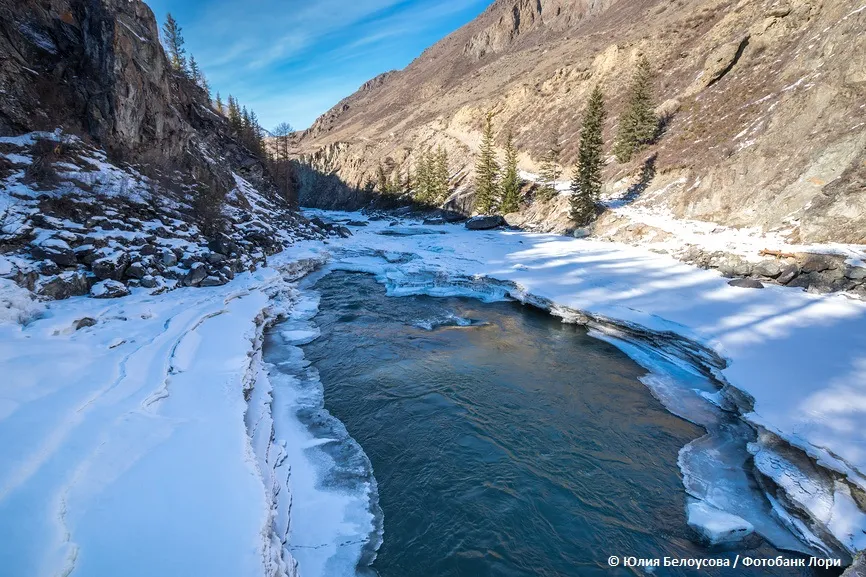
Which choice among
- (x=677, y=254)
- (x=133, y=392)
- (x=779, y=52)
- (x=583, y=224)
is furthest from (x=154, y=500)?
(x=779, y=52)

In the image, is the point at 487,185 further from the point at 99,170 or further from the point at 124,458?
the point at 124,458

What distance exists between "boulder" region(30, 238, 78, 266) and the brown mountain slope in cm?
2586

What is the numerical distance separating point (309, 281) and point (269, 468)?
15.3m

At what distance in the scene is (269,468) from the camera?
19.4ft

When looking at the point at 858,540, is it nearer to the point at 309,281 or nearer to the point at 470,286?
A: the point at 470,286

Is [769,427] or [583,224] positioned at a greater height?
[583,224]

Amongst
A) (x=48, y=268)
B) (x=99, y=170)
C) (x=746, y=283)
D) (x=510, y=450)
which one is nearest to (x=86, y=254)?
(x=48, y=268)

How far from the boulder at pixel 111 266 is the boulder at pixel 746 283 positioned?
69.9ft

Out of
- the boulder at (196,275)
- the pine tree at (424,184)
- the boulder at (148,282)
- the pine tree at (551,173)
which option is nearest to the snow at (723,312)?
the boulder at (196,275)

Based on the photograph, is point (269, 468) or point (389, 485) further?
point (389, 485)

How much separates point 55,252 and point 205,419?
855cm

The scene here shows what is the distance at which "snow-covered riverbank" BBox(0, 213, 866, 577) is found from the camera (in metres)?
3.96

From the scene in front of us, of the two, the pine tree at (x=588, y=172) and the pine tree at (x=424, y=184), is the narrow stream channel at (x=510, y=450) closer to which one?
the pine tree at (x=588, y=172)

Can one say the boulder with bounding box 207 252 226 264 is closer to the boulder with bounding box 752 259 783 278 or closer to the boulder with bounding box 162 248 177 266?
the boulder with bounding box 162 248 177 266
